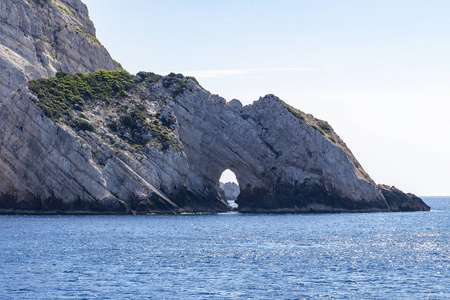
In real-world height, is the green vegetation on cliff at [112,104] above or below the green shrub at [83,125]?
above

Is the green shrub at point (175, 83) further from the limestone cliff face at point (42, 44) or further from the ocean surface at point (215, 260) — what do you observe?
the ocean surface at point (215, 260)

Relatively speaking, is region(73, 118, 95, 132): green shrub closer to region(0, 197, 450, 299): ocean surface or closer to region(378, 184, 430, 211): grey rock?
region(0, 197, 450, 299): ocean surface

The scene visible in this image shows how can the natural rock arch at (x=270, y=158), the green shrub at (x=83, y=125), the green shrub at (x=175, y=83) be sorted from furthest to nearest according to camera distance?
the green shrub at (x=175, y=83), the natural rock arch at (x=270, y=158), the green shrub at (x=83, y=125)

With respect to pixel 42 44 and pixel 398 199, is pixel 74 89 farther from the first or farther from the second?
pixel 398 199

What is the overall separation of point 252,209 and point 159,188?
24393 mm

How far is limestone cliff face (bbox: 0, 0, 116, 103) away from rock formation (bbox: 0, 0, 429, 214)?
0.26 metres

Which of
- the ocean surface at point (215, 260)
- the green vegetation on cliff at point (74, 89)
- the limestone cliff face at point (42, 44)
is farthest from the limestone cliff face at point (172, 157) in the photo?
the limestone cliff face at point (42, 44)

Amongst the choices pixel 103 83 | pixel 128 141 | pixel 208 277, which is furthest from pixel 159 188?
pixel 208 277

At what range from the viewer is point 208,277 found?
1847 inches

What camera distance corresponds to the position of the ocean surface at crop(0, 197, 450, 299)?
41938 millimetres

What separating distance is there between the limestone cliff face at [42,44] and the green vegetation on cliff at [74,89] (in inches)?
312

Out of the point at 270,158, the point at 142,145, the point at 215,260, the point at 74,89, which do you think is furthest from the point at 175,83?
the point at 215,260

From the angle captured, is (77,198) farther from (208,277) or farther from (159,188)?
(208,277)

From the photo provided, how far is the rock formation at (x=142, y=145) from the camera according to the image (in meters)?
99.5
